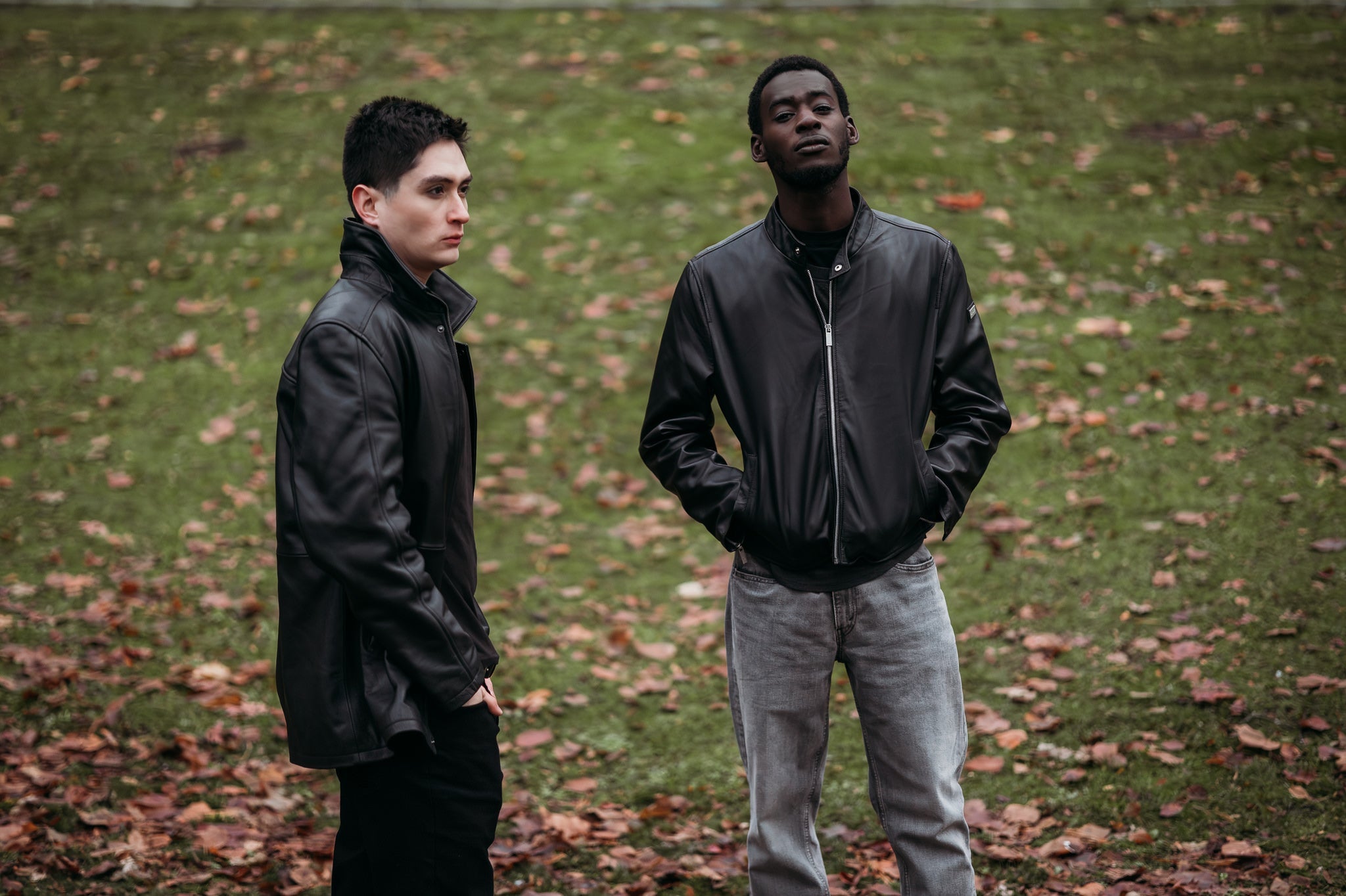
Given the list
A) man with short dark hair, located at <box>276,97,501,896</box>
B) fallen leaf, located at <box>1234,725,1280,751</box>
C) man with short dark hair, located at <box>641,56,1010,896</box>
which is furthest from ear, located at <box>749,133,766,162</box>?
fallen leaf, located at <box>1234,725,1280,751</box>

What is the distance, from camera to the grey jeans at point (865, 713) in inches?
130

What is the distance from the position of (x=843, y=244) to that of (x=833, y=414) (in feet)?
1.73

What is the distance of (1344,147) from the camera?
10.2 m

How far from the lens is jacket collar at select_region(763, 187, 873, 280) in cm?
339

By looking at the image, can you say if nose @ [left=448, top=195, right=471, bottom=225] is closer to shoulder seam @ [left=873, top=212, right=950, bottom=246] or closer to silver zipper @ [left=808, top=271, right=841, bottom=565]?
silver zipper @ [left=808, top=271, right=841, bottom=565]

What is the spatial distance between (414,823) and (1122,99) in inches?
426

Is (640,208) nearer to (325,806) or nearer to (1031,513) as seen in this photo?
(1031,513)

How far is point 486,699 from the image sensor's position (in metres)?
3.03

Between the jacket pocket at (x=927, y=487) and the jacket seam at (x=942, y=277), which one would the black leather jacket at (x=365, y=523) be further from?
the jacket seam at (x=942, y=277)

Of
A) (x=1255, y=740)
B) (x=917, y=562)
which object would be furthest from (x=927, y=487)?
(x=1255, y=740)

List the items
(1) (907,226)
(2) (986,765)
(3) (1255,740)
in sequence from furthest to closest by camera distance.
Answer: (2) (986,765) < (3) (1255,740) < (1) (907,226)

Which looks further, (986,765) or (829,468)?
(986,765)

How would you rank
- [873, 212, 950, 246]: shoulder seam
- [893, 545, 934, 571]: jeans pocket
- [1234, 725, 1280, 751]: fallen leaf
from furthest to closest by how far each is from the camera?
[1234, 725, 1280, 751]: fallen leaf < [873, 212, 950, 246]: shoulder seam < [893, 545, 934, 571]: jeans pocket

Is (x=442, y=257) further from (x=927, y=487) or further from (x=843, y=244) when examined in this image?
(x=927, y=487)
